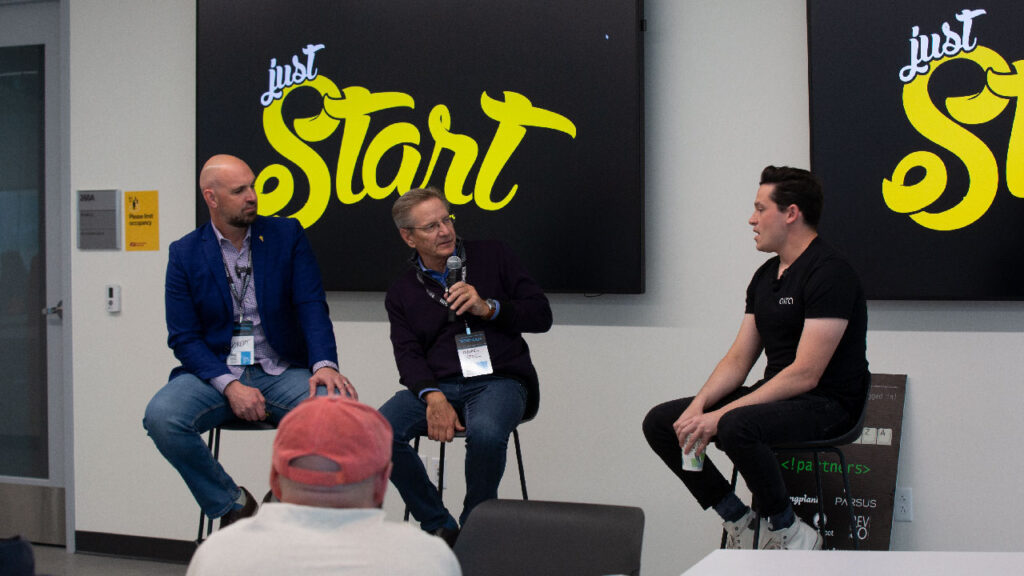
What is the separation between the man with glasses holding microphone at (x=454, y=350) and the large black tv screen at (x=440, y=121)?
0.42 meters

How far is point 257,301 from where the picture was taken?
9.83 feet

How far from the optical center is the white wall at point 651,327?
10.2 ft

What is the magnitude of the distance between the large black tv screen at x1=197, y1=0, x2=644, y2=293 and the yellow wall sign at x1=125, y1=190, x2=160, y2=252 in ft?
1.03

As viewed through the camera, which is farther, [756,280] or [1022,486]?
[1022,486]

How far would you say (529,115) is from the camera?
3.44 meters

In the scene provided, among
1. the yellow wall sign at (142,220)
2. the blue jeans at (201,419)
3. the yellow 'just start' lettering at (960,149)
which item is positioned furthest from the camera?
the yellow wall sign at (142,220)

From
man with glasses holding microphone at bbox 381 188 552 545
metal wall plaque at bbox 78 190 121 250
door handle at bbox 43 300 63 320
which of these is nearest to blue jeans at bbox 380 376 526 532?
man with glasses holding microphone at bbox 381 188 552 545

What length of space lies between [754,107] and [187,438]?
218cm

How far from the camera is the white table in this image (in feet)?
4.21

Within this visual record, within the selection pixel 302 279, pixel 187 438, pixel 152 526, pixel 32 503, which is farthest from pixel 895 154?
pixel 32 503

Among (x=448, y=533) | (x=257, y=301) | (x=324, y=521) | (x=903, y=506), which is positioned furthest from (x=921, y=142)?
(x=324, y=521)

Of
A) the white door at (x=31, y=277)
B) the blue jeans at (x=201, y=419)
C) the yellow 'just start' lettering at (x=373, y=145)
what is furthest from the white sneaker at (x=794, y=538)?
the white door at (x=31, y=277)

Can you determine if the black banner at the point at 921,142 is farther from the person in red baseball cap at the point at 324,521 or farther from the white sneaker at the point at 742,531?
the person in red baseball cap at the point at 324,521

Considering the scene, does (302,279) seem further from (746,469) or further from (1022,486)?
(1022,486)
